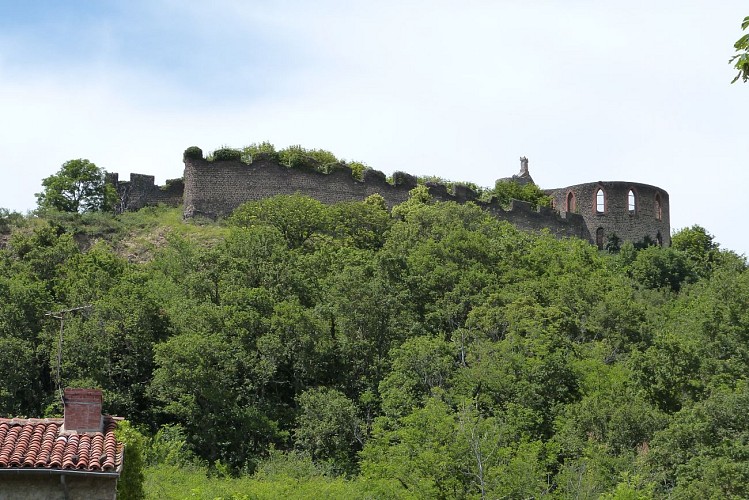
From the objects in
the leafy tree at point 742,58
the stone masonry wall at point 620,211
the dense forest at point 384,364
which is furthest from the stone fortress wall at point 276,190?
the leafy tree at point 742,58

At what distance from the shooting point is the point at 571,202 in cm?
6078

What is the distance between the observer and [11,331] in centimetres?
3484

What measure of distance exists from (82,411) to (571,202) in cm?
4639

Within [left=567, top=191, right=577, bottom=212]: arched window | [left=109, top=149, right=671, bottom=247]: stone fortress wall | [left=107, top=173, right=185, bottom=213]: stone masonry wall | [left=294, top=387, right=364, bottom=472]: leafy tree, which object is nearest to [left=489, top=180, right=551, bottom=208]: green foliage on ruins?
[left=567, top=191, right=577, bottom=212]: arched window

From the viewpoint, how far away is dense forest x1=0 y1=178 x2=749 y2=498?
94.6 feet

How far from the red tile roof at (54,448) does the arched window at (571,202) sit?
150 feet

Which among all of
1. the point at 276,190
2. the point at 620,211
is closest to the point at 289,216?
the point at 276,190

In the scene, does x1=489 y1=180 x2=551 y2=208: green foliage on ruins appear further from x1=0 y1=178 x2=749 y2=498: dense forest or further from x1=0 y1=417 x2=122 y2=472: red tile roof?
x1=0 y1=417 x2=122 y2=472: red tile roof

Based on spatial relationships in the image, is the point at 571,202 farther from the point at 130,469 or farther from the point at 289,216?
the point at 130,469

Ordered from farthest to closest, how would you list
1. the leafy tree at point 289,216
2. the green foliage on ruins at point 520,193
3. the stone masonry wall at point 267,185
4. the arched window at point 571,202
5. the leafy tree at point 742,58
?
the arched window at point 571,202
the green foliage on ruins at point 520,193
the stone masonry wall at point 267,185
the leafy tree at point 289,216
the leafy tree at point 742,58

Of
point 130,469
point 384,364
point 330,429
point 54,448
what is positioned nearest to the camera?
point 54,448

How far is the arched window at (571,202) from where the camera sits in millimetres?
60469

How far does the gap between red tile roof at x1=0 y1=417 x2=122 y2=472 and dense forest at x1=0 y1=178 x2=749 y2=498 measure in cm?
858

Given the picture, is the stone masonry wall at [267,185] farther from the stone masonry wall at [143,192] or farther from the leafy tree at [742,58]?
the leafy tree at [742,58]
